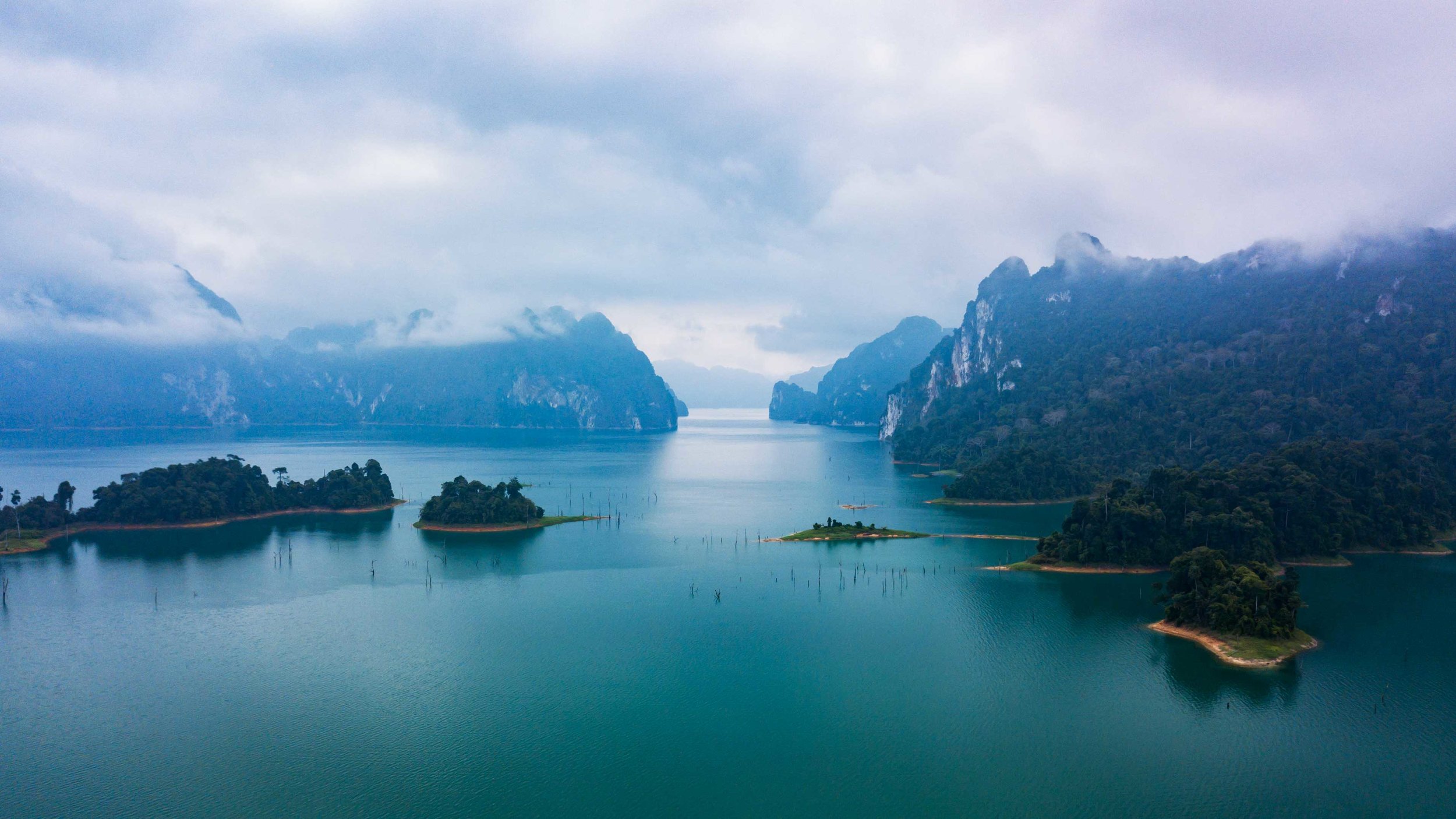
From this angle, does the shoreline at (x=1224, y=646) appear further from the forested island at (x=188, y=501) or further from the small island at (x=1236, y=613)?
the forested island at (x=188, y=501)

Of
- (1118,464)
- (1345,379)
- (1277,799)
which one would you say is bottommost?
(1277,799)

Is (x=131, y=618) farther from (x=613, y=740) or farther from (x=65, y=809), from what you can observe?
(x=613, y=740)

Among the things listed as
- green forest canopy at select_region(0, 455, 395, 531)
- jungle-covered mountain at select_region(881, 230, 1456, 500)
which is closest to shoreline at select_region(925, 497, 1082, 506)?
jungle-covered mountain at select_region(881, 230, 1456, 500)

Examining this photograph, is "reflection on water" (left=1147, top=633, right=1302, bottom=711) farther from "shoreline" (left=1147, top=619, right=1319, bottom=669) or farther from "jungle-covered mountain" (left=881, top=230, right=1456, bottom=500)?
"jungle-covered mountain" (left=881, top=230, right=1456, bottom=500)

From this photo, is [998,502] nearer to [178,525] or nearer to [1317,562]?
[1317,562]

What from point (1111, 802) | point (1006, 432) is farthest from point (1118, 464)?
point (1111, 802)

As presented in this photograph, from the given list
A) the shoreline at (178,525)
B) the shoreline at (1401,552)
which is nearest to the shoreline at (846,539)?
the shoreline at (1401,552)
